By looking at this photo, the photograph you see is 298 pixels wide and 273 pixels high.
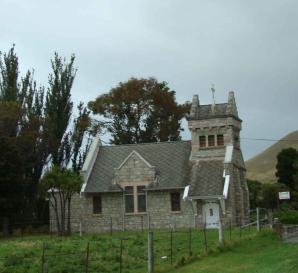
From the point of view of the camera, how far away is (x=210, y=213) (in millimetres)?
46562

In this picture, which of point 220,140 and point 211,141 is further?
point 211,141

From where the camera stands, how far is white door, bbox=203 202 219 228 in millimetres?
46094

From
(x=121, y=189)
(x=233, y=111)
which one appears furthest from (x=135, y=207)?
(x=233, y=111)

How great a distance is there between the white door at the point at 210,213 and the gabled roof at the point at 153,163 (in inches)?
102

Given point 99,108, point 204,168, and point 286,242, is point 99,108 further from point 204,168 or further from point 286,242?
point 286,242

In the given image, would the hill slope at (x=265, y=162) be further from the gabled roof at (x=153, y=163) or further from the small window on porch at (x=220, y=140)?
the small window on porch at (x=220, y=140)

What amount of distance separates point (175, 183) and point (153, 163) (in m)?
3.56

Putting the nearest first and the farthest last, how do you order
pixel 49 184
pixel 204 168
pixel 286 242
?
pixel 286 242, pixel 49 184, pixel 204 168

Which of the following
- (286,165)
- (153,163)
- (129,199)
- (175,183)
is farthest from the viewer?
(286,165)

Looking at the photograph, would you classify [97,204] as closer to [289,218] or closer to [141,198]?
[141,198]

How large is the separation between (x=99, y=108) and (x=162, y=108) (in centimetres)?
692

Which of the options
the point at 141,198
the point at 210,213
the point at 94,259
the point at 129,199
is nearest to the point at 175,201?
the point at 141,198

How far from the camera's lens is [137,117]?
215 feet

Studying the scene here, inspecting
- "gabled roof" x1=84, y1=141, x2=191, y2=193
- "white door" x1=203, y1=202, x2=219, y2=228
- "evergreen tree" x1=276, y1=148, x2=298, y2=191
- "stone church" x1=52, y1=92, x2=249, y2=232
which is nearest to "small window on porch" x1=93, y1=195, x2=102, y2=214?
"stone church" x1=52, y1=92, x2=249, y2=232
